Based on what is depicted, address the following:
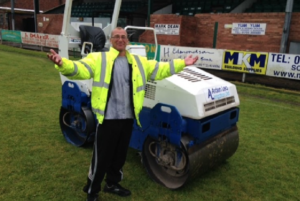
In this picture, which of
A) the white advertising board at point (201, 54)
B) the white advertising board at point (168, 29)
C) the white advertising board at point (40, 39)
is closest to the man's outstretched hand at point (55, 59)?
the white advertising board at point (201, 54)

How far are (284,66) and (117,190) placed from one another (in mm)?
8120

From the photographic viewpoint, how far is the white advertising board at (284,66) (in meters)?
9.22

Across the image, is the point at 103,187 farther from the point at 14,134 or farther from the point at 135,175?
the point at 14,134

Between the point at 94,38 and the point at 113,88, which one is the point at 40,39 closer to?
the point at 94,38

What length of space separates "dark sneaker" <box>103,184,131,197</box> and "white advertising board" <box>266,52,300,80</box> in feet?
26.1

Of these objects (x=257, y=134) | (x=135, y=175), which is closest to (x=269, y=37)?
(x=257, y=134)

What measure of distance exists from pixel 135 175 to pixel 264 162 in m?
1.96

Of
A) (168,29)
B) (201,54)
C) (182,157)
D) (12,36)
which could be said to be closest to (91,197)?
(182,157)

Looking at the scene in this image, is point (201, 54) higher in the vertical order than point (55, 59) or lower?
lower

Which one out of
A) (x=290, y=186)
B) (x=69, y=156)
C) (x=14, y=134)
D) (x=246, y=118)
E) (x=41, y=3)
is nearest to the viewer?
(x=290, y=186)

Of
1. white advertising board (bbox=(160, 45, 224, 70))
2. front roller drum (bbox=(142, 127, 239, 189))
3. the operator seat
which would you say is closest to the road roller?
front roller drum (bbox=(142, 127, 239, 189))

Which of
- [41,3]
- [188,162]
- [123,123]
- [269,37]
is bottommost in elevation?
[188,162]

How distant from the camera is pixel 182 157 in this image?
11.3 feet

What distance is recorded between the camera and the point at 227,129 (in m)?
3.76
